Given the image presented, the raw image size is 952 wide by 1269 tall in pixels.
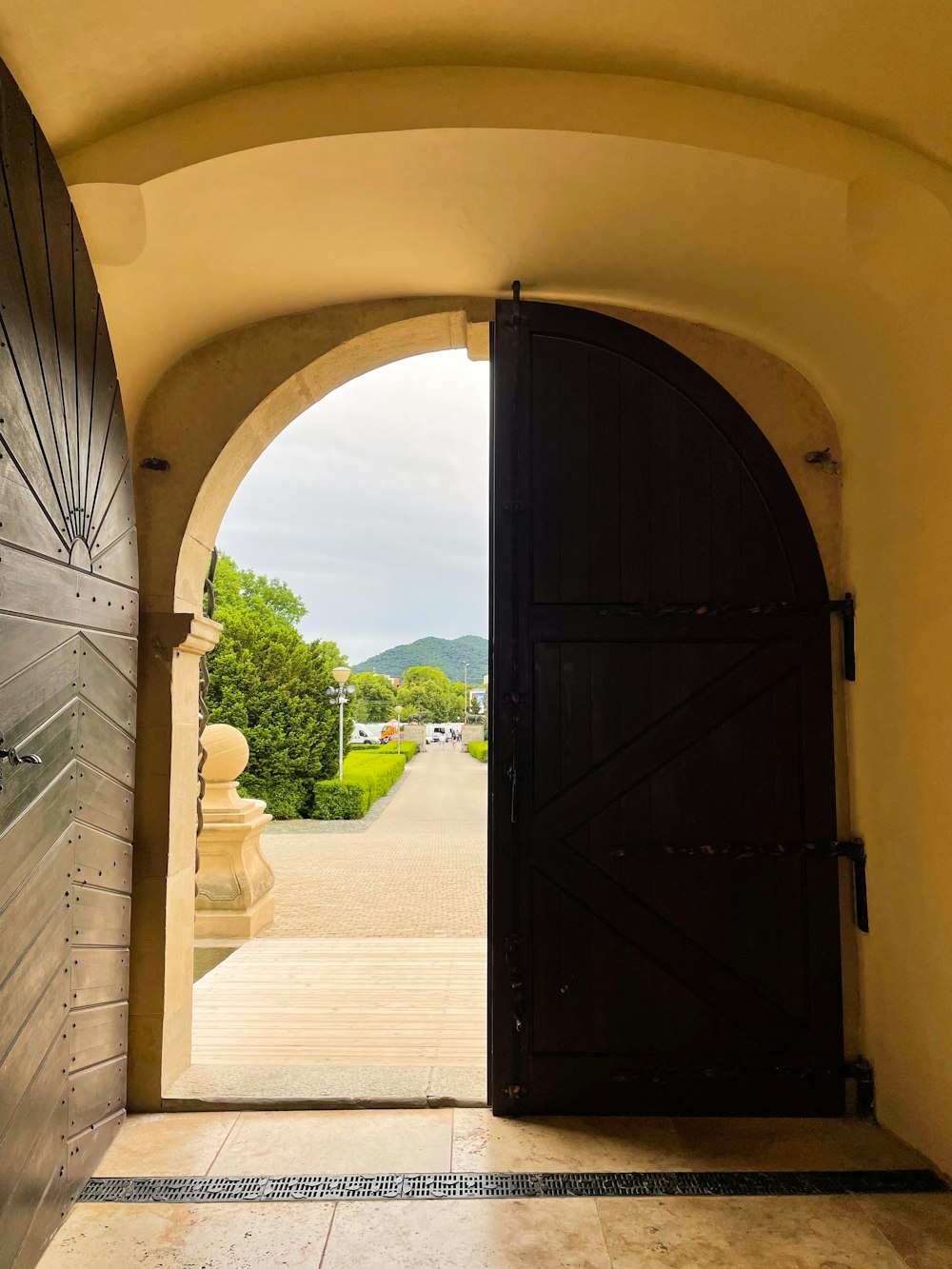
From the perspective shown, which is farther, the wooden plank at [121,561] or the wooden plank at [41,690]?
the wooden plank at [121,561]

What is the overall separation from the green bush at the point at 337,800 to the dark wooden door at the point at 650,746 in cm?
1399

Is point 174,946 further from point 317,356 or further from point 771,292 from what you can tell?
point 771,292

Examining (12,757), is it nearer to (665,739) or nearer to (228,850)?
(665,739)

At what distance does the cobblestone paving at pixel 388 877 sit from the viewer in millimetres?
7816

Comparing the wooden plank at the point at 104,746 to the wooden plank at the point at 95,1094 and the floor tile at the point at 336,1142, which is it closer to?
the wooden plank at the point at 95,1094

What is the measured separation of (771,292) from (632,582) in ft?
3.87

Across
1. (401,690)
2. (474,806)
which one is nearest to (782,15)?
(474,806)

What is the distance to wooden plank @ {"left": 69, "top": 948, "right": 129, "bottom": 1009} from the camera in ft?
8.85

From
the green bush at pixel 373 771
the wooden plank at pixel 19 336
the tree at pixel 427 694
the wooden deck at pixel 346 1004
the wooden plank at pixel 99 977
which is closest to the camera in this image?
the wooden plank at pixel 19 336

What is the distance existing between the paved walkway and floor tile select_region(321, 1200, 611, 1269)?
66 centimetres

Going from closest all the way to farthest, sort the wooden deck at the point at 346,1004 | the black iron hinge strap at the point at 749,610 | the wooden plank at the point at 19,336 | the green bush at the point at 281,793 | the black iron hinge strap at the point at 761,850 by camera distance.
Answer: the wooden plank at the point at 19,336, the black iron hinge strap at the point at 761,850, the black iron hinge strap at the point at 749,610, the wooden deck at the point at 346,1004, the green bush at the point at 281,793

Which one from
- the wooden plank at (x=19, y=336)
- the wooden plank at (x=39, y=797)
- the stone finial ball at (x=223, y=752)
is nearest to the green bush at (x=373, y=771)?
the stone finial ball at (x=223, y=752)

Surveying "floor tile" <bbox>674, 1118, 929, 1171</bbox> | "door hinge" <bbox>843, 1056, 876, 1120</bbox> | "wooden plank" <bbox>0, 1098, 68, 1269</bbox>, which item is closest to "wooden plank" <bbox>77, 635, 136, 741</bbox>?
"wooden plank" <bbox>0, 1098, 68, 1269</bbox>

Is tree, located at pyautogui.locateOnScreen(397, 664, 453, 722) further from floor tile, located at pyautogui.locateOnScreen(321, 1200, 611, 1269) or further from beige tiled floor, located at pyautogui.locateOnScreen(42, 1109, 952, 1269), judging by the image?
floor tile, located at pyautogui.locateOnScreen(321, 1200, 611, 1269)
